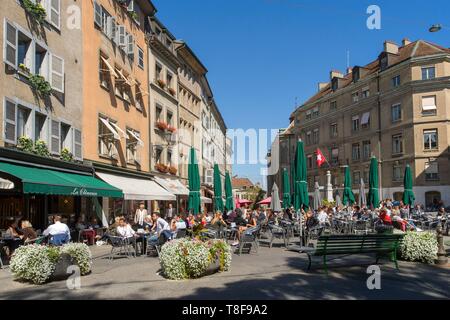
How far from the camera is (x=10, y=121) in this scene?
14.4 metres

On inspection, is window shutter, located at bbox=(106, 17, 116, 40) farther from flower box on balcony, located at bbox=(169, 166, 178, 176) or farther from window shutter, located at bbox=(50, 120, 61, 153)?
flower box on balcony, located at bbox=(169, 166, 178, 176)

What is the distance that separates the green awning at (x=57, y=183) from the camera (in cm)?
1291

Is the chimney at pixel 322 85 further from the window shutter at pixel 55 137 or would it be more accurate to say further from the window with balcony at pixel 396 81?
the window shutter at pixel 55 137

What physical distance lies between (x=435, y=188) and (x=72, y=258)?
40499 mm

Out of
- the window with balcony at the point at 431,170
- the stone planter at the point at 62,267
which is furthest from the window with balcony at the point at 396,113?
the stone planter at the point at 62,267

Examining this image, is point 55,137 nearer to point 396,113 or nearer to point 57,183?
point 57,183

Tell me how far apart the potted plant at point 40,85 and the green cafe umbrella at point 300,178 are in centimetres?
915

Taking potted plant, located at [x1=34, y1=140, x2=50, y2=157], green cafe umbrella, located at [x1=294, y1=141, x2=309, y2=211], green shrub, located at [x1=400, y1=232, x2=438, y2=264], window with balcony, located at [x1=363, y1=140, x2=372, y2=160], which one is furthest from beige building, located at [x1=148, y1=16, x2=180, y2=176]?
window with balcony, located at [x1=363, y1=140, x2=372, y2=160]

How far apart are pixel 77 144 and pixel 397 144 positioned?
36.9 m

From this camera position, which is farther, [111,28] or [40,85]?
[111,28]

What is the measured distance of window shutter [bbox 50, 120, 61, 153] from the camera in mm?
17083

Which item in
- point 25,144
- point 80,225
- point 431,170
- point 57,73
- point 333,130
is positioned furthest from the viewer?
point 333,130

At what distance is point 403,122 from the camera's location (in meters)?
45.9

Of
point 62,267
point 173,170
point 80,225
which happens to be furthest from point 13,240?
point 173,170
